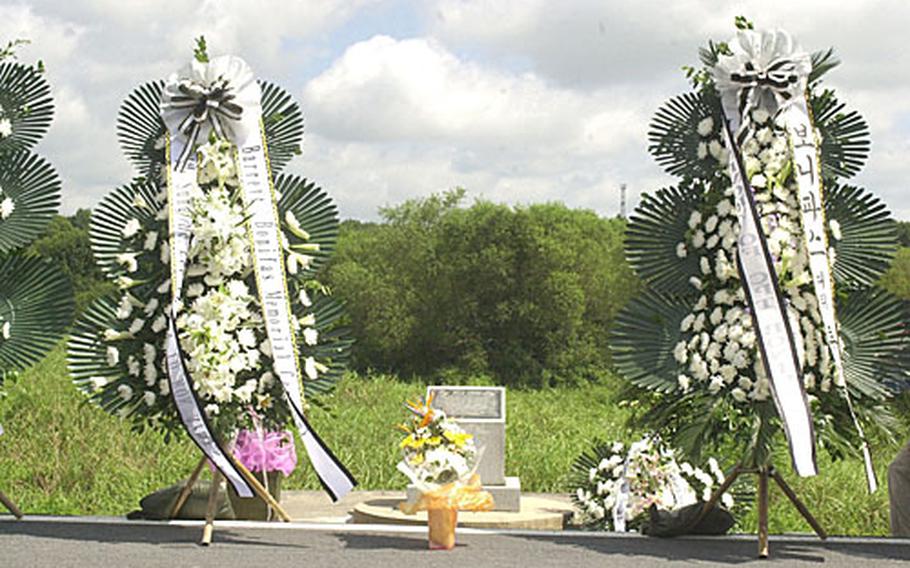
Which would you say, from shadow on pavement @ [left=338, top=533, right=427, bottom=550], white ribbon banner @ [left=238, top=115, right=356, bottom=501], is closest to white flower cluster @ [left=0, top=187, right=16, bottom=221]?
white ribbon banner @ [left=238, top=115, right=356, bottom=501]

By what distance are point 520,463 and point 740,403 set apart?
6174mm

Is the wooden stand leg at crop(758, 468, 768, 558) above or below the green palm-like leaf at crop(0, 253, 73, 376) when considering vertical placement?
below

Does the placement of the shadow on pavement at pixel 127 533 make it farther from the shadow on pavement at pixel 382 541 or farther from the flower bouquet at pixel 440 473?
the flower bouquet at pixel 440 473

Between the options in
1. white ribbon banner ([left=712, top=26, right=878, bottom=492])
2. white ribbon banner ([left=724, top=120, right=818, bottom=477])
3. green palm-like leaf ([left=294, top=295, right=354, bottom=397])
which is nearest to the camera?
white ribbon banner ([left=724, top=120, right=818, bottom=477])

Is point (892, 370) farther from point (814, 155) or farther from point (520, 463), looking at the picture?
point (520, 463)

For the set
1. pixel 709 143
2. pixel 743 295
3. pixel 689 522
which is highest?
pixel 709 143

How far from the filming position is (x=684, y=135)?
5.89 m

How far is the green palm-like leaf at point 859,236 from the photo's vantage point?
5.79 meters

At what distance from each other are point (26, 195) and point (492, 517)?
3.74m

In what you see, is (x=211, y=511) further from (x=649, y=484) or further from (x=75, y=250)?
(x=75, y=250)

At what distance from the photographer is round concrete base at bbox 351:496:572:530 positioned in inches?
316

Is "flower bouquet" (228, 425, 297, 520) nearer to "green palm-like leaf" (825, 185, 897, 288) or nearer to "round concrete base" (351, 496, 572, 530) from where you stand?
"round concrete base" (351, 496, 572, 530)

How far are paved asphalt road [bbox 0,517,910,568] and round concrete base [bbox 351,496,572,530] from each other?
6.62 ft

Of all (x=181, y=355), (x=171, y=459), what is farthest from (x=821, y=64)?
(x=171, y=459)
